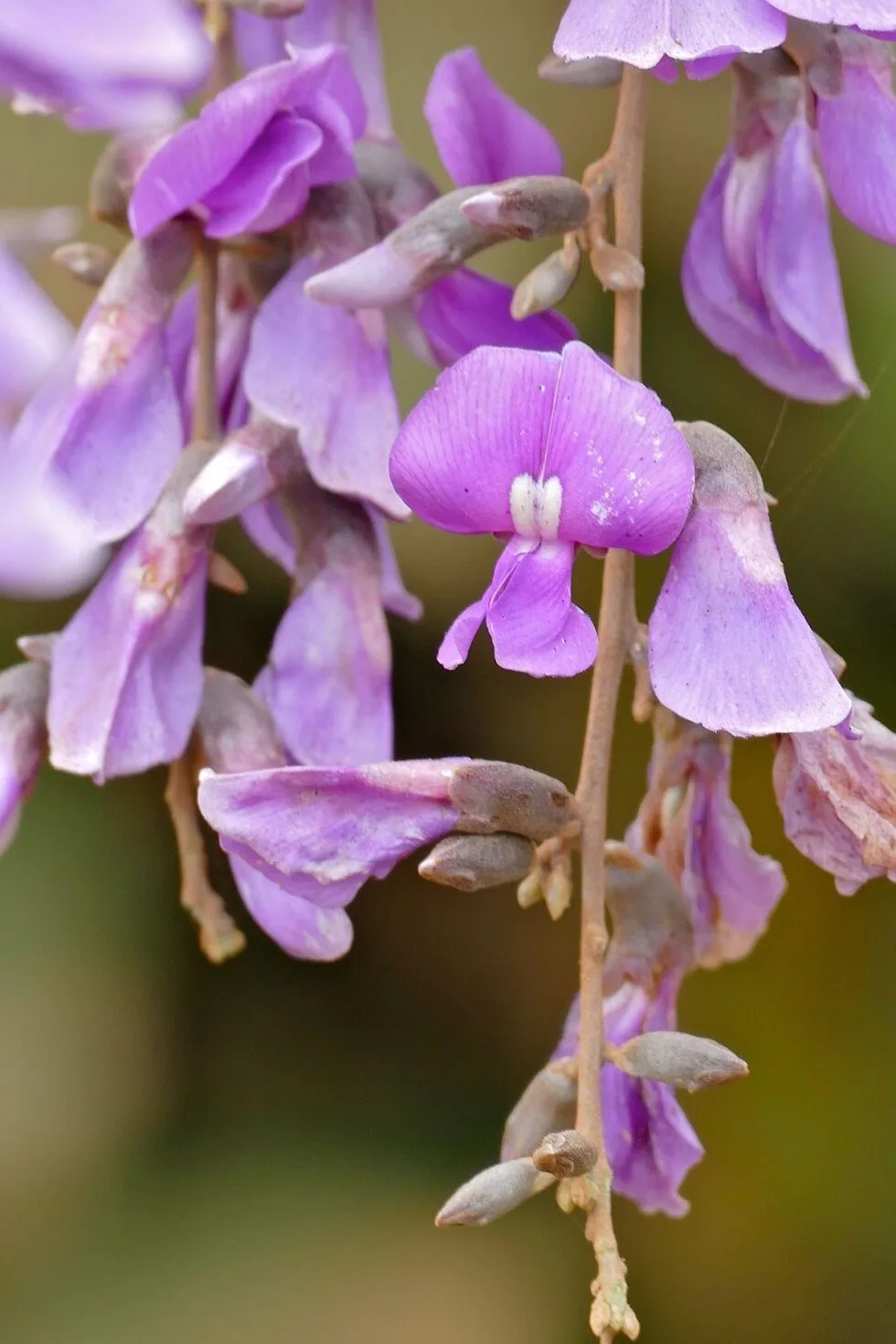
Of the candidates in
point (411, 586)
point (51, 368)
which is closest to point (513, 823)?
point (51, 368)

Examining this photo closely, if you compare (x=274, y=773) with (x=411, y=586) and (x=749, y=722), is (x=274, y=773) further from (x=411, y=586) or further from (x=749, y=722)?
(x=411, y=586)

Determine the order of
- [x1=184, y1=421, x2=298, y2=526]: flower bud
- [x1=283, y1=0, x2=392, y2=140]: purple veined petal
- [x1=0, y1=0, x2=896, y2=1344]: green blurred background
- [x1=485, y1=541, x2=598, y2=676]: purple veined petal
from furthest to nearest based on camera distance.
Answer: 1. [x1=0, y1=0, x2=896, y2=1344]: green blurred background
2. [x1=283, y1=0, x2=392, y2=140]: purple veined petal
3. [x1=184, y1=421, x2=298, y2=526]: flower bud
4. [x1=485, y1=541, x2=598, y2=676]: purple veined petal

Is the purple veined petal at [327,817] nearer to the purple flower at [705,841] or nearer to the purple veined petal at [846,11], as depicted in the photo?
the purple flower at [705,841]

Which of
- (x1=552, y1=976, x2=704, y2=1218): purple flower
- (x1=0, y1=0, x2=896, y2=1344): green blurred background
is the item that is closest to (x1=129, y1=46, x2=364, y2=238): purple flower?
(x1=552, y1=976, x2=704, y2=1218): purple flower

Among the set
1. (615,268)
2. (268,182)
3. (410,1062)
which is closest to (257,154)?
(268,182)

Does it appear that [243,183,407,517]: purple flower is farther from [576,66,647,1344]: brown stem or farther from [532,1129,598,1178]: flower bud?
[532,1129,598,1178]: flower bud
